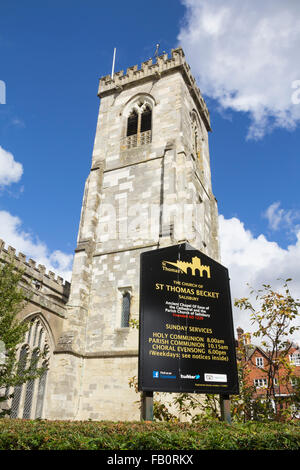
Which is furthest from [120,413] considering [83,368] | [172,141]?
[172,141]

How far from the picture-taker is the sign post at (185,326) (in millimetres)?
7477

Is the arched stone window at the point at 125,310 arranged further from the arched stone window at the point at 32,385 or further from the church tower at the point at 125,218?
the arched stone window at the point at 32,385

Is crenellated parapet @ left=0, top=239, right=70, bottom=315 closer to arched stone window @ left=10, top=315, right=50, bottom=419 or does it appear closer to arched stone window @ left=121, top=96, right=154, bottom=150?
arched stone window @ left=10, top=315, right=50, bottom=419

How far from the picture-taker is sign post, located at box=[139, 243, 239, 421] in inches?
294

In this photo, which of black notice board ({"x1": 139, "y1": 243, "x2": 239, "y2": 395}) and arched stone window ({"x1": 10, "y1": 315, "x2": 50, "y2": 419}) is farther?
arched stone window ({"x1": 10, "y1": 315, "x2": 50, "y2": 419})

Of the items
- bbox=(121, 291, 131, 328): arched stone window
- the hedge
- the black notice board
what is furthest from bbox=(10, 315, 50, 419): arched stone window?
the hedge

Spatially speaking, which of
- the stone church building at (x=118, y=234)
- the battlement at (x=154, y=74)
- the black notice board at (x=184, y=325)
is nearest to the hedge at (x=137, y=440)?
the black notice board at (x=184, y=325)

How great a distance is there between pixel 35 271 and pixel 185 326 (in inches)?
530

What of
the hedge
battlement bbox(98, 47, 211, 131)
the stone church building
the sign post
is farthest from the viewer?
battlement bbox(98, 47, 211, 131)

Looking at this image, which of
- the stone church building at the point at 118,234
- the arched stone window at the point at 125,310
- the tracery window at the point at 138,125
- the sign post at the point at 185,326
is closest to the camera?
the sign post at the point at 185,326

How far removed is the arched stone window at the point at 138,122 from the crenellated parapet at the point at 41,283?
9408 mm

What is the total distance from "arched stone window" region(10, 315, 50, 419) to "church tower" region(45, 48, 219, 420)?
18.7 inches

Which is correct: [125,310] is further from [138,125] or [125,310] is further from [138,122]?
[138,122]

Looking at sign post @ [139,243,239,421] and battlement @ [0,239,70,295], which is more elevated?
battlement @ [0,239,70,295]
